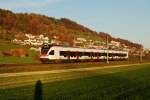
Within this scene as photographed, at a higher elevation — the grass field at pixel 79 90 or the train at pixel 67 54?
the train at pixel 67 54

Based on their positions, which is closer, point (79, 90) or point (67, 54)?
point (79, 90)

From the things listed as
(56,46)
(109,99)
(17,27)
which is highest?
(17,27)

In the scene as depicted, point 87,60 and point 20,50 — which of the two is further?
point 20,50

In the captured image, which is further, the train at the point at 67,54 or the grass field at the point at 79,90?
the train at the point at 67,54

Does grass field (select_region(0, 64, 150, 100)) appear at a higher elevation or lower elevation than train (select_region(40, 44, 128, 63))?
lower

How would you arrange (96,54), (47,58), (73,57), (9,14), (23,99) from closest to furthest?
(23,99) → (47,58) → (73,57) → (96,54) → (9,14)

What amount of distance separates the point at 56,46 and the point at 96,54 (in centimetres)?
1894

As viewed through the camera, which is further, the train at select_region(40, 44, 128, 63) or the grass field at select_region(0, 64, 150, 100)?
the train at select_region(40, 44, 128, 63)

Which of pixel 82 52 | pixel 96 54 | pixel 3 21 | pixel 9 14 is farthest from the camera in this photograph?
pixel 9 14

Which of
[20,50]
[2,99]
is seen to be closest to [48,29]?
[20,50]

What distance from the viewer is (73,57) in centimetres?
5984

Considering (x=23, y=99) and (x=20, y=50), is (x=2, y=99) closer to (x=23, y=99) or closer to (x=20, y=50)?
(x=23, y=99)

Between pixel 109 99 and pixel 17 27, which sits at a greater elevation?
pixel 17 27

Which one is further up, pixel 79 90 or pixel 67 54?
pixel 67 54
